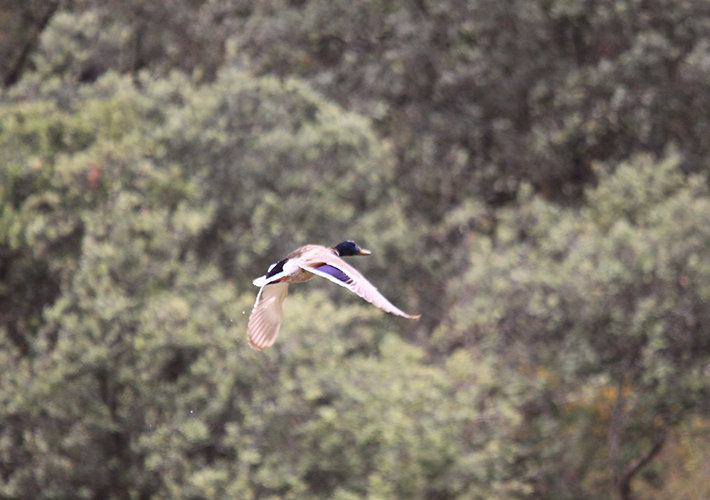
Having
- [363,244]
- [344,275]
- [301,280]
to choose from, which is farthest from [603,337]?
[344,275]

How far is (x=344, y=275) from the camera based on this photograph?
620cm

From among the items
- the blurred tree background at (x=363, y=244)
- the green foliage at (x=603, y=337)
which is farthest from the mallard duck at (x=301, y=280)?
the green foliage at (x=603, y=337)

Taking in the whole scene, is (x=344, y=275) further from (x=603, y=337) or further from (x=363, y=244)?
(x=363, y=244)

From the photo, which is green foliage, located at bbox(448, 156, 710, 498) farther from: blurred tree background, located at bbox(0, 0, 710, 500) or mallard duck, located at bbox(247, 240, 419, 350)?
mallard duck, located at bbox(247, 240, 419, 350)

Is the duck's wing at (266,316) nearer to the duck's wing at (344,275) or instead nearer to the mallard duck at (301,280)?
the mallard duck at (301,280)

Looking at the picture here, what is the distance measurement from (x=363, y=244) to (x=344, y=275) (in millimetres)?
8013

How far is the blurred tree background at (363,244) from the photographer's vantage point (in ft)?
37.1

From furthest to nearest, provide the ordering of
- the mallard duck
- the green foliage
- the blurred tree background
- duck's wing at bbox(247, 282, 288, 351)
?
the green foliage
the blurred tree background
duck's wing at bbox(247, 282, 288, 351)
the mallard duck

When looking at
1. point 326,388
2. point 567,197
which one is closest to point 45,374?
point 326,388

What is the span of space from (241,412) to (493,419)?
2.72m

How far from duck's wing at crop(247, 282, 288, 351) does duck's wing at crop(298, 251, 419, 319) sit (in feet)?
2.88

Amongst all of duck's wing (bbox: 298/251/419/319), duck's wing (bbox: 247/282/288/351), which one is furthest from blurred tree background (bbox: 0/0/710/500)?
duck's wing (bbox: 298/251/419/319)

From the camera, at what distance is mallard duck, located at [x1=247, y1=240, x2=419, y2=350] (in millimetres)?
5938

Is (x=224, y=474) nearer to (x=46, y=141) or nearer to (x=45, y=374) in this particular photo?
(x=45, y=374)
